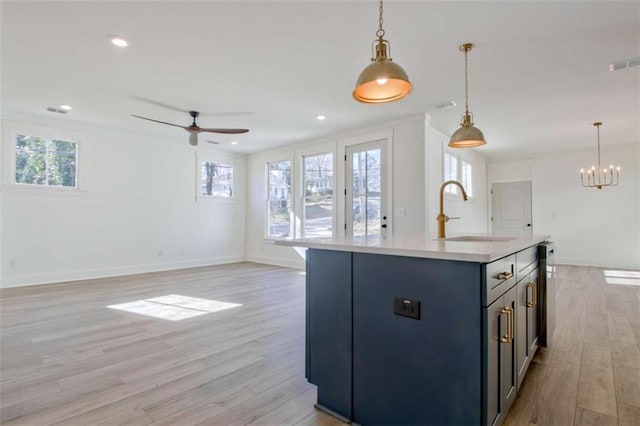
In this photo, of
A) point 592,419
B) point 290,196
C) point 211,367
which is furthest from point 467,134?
point 290,196

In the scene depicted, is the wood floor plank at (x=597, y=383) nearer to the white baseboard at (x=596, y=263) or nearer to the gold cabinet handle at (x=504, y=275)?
the gold cabinet handle at (x=504, y=275)

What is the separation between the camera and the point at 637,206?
6824 millimetres

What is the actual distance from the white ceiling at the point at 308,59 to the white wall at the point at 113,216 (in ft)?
2.81

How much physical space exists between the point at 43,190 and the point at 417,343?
6335mm

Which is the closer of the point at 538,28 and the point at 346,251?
the point at 346,251

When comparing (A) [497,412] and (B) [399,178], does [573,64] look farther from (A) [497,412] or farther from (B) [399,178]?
(A) [497,412]

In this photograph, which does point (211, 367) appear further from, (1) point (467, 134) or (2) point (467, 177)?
(2) point (467, 177)

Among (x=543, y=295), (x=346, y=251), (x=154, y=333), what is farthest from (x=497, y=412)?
(x=154, y=333)

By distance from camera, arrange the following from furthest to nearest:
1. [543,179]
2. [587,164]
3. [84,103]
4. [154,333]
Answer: [543,179] < [587,164] < [84,103] < [154,333]

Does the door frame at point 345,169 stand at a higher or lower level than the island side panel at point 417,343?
higher

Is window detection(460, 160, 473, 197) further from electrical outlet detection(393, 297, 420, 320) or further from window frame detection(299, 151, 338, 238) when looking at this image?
electrical outlet detection(393, 297, 420, 320)

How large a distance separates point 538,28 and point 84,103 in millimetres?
5538

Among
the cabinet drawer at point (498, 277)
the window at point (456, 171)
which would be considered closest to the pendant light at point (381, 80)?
the cabinet drawer at point (498, 277)

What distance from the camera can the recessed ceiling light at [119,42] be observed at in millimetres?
2943
